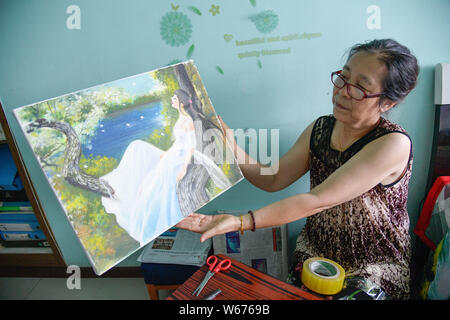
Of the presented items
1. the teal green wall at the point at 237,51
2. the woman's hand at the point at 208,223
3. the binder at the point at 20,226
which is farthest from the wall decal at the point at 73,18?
the binder at the point at 20,226

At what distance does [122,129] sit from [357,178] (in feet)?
2.49

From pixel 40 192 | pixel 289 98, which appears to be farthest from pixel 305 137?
pixel 40 192

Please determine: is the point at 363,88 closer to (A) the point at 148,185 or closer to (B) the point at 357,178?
(B) the point at 357,178

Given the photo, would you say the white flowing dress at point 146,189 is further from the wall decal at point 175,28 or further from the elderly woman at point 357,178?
the wall decal at point 175,28

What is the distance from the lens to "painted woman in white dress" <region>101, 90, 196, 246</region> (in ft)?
2.87

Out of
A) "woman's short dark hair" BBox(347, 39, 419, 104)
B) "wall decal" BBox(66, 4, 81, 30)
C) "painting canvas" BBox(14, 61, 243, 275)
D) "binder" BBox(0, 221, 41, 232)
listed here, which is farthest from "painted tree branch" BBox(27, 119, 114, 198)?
"binder" BBox(0, 221, 41, 232)

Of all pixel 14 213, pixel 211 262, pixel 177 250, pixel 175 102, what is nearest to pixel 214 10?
pixel 175 102

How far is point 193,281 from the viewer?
875mm

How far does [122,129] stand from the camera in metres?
0.92

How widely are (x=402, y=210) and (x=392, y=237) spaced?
4.3 inches

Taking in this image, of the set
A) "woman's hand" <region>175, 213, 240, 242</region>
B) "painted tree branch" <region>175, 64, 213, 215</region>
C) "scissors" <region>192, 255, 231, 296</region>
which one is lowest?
"scissors" <region>192, 255, 231, 296</region>

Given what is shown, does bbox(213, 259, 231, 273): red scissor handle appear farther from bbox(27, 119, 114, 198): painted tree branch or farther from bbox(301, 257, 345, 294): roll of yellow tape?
bbox(27, 119, 114, 198): painted tree branch

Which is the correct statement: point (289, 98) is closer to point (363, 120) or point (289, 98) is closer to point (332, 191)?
point (363, 120)

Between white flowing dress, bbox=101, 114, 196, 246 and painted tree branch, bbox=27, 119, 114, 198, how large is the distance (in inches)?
1.3
